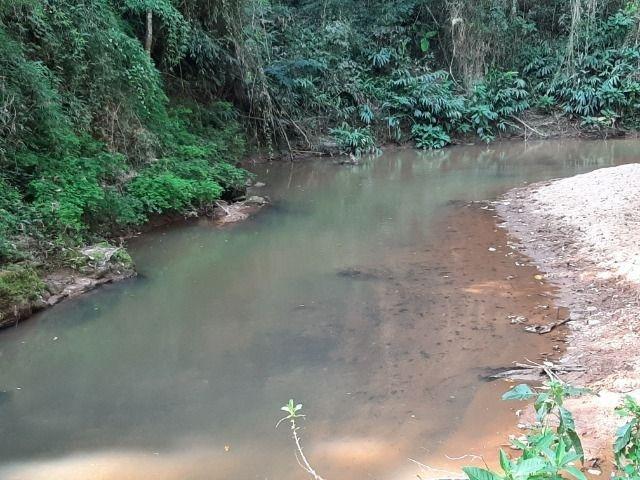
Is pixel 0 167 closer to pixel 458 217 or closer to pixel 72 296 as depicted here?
pixel 72 296

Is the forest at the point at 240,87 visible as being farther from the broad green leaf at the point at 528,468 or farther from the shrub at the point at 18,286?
the broad green leaf at the point at 528,468

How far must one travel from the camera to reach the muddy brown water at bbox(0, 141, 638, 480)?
3418 millimetres

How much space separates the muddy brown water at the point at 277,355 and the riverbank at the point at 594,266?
0.30 metres

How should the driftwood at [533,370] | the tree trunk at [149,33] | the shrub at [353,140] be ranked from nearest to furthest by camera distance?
1. the driftwood at [533,370]
2. the tree trunk at [149,33]
3. the shrub at [353,140]

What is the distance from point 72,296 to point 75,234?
103 centimetres

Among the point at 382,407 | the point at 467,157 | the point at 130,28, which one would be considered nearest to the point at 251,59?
the point at 130,28

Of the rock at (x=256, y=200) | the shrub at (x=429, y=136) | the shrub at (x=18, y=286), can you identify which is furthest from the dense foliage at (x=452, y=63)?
the shrub at (x=18, y=286)

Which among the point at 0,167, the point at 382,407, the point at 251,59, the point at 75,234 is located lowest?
the point at 382,407

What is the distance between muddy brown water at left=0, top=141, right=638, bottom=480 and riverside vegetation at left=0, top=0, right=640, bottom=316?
99cm

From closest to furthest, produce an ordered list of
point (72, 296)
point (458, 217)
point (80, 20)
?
point (72, 296)
point (80, 20)
point (458, 217)

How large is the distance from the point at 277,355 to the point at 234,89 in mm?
9502

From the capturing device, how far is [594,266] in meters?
6.09

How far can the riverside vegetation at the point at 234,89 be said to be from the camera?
6648 millimetres

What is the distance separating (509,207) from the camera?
29.4 ft
